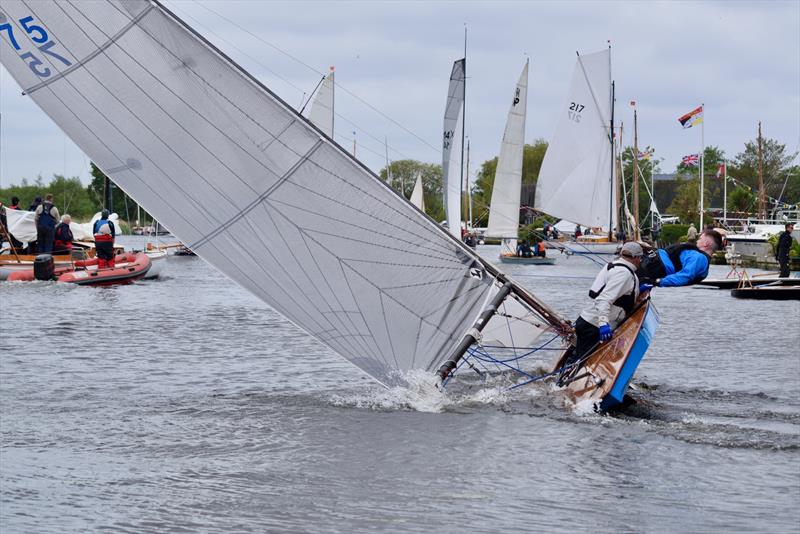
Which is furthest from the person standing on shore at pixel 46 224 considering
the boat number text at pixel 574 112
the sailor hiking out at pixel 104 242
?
the boat number text at pixel 574 112

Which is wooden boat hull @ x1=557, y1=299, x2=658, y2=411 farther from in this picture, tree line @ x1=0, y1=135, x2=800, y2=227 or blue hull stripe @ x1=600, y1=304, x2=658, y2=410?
tree line @ x1=0, y1=135, x2=800, y2=227

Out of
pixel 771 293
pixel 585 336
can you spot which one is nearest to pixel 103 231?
pixel 771 293

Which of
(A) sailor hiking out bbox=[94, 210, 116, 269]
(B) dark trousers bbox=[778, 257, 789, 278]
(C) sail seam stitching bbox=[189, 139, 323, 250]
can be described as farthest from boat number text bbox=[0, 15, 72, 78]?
(B) dark trousers bbox=[778, 257, 789, 278]

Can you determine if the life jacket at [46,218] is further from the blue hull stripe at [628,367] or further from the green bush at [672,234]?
the green bush at [672,234]

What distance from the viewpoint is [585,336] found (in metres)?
11.6

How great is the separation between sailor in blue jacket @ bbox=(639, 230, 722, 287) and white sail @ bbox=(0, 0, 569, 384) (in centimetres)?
148

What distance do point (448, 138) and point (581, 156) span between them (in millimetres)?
5473

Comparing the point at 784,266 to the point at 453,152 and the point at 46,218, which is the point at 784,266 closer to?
the point at 453,152

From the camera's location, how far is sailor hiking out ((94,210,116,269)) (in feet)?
92.8

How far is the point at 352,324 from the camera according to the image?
11.5 m

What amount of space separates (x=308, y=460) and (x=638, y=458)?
291 centimetres

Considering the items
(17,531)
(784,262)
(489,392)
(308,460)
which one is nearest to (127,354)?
(489,392)

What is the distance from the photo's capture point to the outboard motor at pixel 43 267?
91.4 ft

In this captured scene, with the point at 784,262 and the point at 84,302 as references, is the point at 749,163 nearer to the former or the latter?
the point at 784,262
